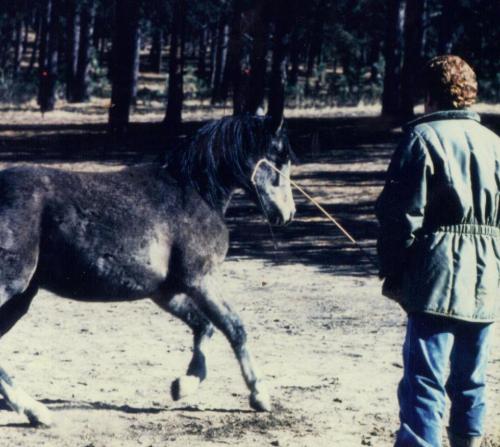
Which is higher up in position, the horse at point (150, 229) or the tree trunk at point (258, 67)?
the tree trunk at point (258, 67)

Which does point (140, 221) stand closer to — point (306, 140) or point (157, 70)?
point (306, 140)

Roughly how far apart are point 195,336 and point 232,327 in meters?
0.39

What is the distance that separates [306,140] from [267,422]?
81.1 ft

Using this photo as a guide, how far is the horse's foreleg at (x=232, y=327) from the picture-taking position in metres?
7.04

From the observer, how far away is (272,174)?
24.3ft

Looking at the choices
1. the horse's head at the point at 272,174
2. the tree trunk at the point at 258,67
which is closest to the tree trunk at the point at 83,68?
the tree trunk at the point at 258,67

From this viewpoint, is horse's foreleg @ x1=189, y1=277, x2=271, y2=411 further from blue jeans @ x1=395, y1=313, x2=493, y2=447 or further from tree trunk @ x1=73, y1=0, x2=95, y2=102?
tree trunk @ x1=73, y1=0, x2=95, y2=102

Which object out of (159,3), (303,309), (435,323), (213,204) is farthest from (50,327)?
(159,3)

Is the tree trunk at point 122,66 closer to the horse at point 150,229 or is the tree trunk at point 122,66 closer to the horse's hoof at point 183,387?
the horse at point 150,229

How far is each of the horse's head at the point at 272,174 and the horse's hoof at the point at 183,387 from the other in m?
1.14

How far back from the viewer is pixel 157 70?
288ft

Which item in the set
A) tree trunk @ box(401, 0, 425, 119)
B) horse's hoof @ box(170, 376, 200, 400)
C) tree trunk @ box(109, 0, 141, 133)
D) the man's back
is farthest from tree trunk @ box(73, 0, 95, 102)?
the man's back

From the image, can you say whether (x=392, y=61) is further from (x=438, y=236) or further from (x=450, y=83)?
(x=438, y=236)

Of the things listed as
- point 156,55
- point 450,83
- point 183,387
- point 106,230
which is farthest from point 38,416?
point 156,55
